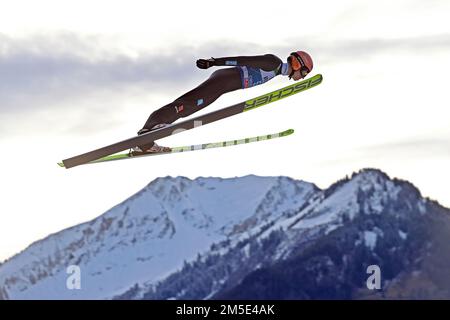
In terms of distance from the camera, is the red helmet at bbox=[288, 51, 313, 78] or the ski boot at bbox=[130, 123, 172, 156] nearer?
the ski boot at bbox=[130, 123, 172, 156]

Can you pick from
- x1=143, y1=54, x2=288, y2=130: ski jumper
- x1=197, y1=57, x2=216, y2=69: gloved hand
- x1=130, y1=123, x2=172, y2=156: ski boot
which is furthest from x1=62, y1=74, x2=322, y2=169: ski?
x1=197, y1=57, x2=216, y2=69: gloved hand

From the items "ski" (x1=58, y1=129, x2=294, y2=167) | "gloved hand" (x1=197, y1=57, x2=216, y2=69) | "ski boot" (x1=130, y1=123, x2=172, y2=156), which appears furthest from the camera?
"ski" (x1=58, y1=129, x2=294, y2=167)

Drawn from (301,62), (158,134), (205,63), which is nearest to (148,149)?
(158,134)

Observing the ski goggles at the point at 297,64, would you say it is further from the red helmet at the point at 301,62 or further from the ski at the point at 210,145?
the ski at the point at 210,145

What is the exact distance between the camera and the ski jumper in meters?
21.6

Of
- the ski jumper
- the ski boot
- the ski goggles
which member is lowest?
the ski boot

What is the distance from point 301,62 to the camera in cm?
2388

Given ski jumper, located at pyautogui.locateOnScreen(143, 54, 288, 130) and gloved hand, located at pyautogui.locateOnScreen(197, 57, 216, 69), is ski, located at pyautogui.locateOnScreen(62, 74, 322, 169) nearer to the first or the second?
ski jumper, located at pyautogui.locateOnScreen(143, 54, 288, 130)

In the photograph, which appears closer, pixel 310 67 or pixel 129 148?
pixel 129 148

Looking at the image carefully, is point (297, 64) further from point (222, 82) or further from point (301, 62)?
point (222, 82)
